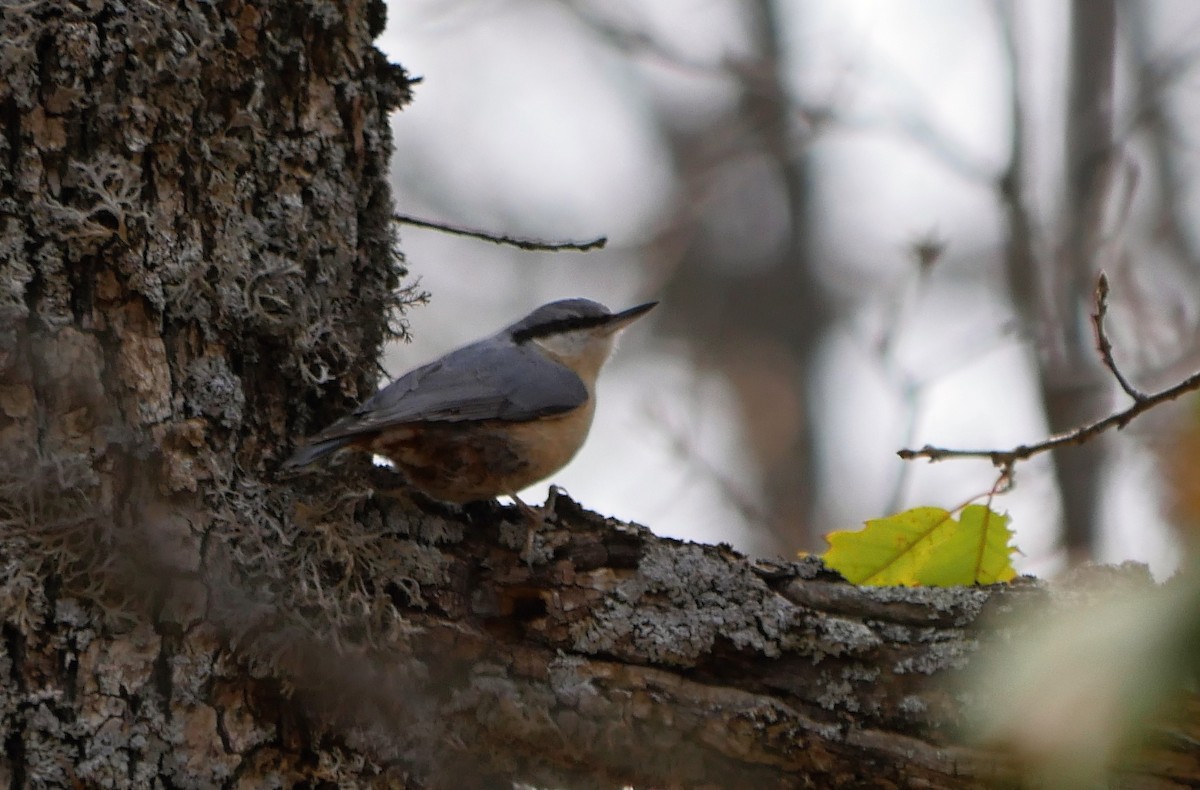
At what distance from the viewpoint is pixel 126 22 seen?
1.86m

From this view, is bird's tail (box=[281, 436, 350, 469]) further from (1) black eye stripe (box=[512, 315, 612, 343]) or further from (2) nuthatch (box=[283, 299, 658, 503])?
(1) black eye stripe (box=[512, 315, 612, 343])

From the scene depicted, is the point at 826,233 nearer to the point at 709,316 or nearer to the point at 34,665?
the point at 709,316

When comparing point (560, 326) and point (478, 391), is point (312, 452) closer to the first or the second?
point (478, 391)

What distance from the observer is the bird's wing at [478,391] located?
2.23 meters

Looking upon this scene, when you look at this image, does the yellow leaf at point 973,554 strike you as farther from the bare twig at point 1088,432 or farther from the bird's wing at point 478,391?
the bird's wing at point 478,391

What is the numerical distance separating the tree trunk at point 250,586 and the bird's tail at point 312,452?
0.06 metres

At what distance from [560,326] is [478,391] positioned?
799mm

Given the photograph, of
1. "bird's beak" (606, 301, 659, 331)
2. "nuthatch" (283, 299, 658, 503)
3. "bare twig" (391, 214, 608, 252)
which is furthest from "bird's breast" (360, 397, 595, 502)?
"bird's beak" (606, 301, 659, 331)

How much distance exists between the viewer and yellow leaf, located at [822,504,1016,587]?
2.13 metres

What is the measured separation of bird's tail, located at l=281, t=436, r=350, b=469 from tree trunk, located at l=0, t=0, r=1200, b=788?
6cm

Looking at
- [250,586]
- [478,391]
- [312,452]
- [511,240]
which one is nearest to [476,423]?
[478,391]

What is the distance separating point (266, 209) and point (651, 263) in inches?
184

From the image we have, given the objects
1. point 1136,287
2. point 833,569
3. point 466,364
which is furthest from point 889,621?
point 1136,287

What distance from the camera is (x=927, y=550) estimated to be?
2174 millimetres
